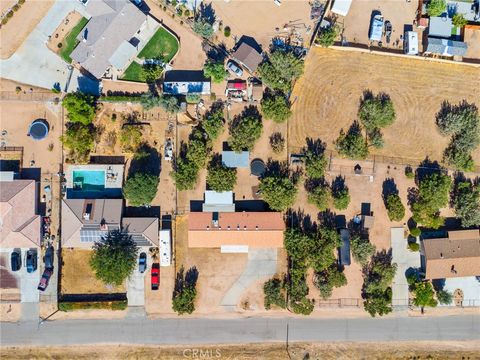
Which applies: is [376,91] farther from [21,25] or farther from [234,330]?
[21,25]

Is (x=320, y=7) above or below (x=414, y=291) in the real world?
above

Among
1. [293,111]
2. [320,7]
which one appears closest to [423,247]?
[293,111]

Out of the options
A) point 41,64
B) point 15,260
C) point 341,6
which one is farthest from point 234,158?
point 15,260

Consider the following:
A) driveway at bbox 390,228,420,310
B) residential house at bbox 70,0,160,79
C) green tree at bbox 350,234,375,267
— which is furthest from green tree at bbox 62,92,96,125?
driveway at bbox 390,228,420,310

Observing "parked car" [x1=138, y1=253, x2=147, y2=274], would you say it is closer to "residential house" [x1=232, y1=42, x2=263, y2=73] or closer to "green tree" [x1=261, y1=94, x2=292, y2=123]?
"green tree" [x1=261, y1=94, x2=292, y2=123]

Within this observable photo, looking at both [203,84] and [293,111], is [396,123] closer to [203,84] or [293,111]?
[293,111]

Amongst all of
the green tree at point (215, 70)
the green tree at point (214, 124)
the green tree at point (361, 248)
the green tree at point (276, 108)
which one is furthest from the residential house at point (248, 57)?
the green tree at point (361, 248)
